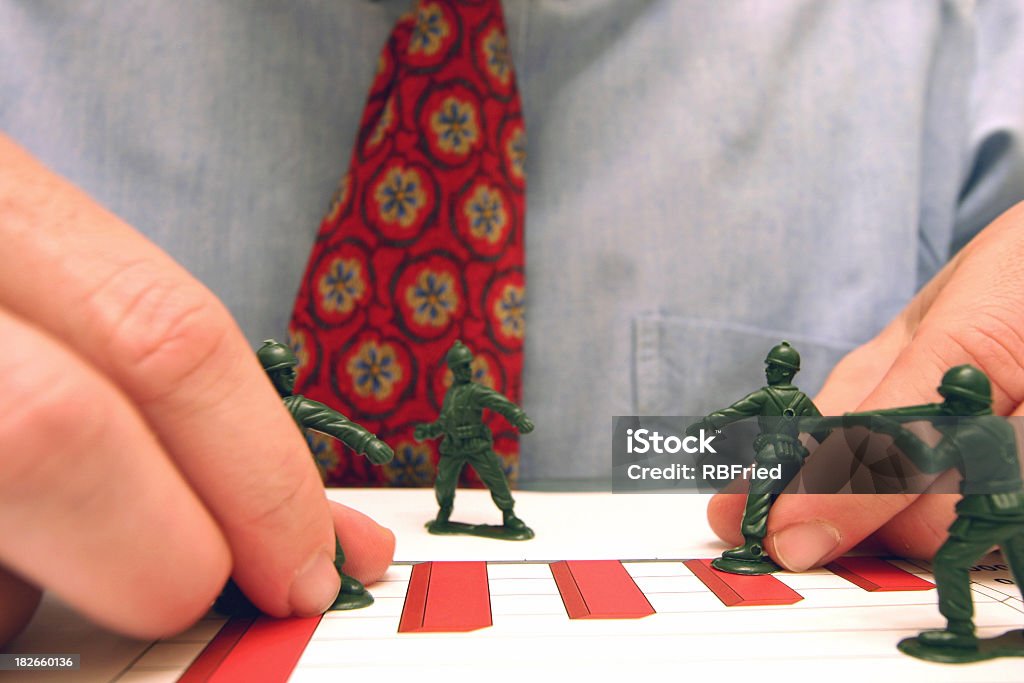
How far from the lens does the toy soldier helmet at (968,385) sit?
1.95 feet

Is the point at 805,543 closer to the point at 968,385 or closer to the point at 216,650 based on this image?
the point at 968,385

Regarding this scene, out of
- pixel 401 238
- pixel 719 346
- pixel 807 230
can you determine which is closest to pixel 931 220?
pixel 807 230

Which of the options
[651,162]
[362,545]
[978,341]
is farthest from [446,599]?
[651,162]

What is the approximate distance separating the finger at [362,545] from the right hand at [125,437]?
10 cm

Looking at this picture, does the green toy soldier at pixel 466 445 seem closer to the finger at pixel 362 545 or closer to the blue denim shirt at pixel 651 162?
the finger at pixel 362 545

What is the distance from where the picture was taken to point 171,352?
0.52m

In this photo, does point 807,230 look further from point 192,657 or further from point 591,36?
point 192,657

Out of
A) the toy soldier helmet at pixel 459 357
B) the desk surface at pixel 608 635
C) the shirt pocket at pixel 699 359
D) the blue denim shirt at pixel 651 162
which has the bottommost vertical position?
the desk surface at pixel 608 635

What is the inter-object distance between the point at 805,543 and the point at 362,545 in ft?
1.61

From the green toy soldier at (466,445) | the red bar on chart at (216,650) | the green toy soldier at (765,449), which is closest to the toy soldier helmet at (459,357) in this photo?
the green toy soldier at (466,445)

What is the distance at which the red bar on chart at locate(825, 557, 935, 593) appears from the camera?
75 centimetres

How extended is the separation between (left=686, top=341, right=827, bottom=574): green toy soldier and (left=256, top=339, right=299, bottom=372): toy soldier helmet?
46 cm

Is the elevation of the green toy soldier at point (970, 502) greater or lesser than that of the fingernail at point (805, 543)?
greater

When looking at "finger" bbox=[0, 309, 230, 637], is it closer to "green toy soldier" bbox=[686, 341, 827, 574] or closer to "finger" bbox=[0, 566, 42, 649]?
"finger" bbox=[0, 566, 42, 649]
